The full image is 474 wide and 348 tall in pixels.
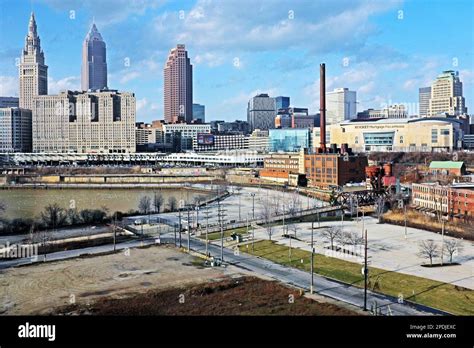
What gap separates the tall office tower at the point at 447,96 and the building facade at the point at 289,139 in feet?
65.7

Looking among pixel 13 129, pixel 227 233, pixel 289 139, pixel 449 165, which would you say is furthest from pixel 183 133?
pixel 227 233

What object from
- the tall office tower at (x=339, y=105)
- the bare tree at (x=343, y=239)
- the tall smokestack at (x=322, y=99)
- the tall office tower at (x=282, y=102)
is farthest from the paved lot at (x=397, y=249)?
the tall office tower at (x=282, y=102)

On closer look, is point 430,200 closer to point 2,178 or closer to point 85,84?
point 2,178

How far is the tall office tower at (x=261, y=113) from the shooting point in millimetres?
76250

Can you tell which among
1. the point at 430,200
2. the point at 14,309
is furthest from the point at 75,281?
the point at 430,200

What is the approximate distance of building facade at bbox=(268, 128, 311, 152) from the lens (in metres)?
47.1

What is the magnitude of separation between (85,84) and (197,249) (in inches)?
2482

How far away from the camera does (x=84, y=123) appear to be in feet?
157

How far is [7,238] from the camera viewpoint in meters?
11.6

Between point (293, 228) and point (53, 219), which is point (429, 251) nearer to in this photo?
point (293, 228)

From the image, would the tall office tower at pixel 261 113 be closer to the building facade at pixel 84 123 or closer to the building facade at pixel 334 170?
the building facade at pixel 84 123

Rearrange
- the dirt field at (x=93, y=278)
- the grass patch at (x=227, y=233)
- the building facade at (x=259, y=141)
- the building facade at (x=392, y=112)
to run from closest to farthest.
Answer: the dirt field at (x=93, y=278), the grass patch at (x=227, y=233), the building facade at (x=259, y=141), the building facade at (x=392, y=112)

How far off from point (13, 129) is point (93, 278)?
43.4m
